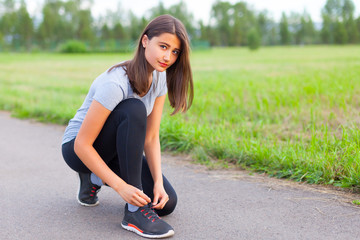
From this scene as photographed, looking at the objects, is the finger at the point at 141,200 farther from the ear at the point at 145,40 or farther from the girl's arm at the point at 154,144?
the ear at the point at 145,40

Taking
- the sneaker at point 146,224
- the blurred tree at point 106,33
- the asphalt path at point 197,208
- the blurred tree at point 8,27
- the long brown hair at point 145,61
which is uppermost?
the blurred tree at point 8,27

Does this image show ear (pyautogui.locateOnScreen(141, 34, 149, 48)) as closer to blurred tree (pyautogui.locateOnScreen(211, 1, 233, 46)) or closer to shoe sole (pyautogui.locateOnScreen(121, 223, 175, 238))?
shoe sole (pyautogui.locateOnScreen(121, 223, 175, 238))

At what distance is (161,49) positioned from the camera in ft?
8.04

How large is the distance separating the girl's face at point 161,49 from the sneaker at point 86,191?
0.87 meters

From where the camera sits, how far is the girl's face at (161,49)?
2439 mm

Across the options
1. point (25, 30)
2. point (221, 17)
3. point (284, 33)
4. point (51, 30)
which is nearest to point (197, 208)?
point (25, 30)

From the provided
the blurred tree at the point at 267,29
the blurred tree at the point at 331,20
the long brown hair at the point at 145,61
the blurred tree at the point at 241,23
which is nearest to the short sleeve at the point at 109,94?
the long brown hair at the point at 145,61

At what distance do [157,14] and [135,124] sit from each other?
49139mm

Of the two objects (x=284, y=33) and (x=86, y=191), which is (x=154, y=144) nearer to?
(x=86, y=191)

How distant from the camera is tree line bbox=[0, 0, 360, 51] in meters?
46.2

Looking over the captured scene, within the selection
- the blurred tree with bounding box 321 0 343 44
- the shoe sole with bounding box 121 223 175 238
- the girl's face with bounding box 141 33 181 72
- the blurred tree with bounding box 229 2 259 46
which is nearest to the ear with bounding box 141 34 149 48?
the girl's face with bounding box 141 33 181 72

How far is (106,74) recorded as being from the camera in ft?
8.09

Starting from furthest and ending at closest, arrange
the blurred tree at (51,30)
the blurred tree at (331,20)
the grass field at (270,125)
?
the blurred tree at (331,20) < the blurred tree at (51,30) < the grass field at (270,125)

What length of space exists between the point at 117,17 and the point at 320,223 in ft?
Result: 231
